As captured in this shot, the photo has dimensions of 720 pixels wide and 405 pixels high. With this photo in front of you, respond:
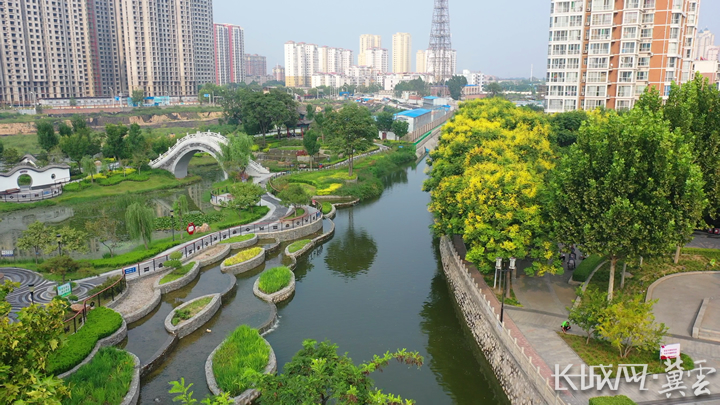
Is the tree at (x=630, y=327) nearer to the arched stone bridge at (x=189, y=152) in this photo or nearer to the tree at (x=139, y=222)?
the tree at (x=139, y=222)

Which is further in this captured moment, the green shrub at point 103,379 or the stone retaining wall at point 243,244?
the stone retaining wall at point 243,244

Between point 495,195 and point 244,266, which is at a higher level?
point 495,195

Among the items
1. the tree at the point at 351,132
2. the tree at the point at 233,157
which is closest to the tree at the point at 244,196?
the tree at the point at 233,157

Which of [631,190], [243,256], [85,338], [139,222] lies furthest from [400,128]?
[85,338]

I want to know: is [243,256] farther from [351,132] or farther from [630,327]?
[351,132]

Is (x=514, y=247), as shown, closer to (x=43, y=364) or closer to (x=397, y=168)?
(x=43, y=364)
